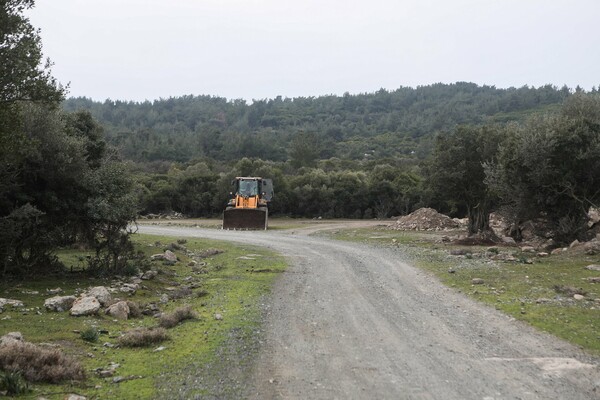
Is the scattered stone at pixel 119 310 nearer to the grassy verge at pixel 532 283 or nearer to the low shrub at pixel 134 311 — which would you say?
the low shrub at pixel 134 311

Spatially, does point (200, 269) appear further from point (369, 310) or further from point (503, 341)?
point (503, 341)

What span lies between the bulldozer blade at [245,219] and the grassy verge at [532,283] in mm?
16054

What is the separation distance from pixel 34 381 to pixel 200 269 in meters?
11.8

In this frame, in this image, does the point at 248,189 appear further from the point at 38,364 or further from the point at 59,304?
the point at 38,364

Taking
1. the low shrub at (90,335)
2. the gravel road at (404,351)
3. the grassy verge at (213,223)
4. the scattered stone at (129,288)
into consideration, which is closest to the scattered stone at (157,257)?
the scattered stone at (129,288)

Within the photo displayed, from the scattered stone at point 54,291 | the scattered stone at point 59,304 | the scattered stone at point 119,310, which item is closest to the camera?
the scattered stone at point 119,310

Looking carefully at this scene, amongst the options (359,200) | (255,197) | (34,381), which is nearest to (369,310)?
(34,381)

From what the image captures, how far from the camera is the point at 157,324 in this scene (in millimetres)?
10297

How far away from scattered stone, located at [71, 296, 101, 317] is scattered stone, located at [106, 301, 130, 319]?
0.90 feet

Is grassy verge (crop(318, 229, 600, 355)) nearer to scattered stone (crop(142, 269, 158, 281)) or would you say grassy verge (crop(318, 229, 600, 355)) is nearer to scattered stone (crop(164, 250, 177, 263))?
scattered stone (crop(142, 269, 158, 281))

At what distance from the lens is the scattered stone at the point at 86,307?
10.5 metres

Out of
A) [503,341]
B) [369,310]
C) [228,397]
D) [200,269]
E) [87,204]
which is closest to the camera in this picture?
[228,397]

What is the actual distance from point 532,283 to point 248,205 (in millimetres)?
29308

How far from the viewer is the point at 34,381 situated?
21.7 feet
